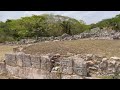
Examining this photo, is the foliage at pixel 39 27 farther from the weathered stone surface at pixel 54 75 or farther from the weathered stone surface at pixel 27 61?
the weathered stone surface at pixel 54 75

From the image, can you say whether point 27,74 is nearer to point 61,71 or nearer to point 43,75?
point 43,75

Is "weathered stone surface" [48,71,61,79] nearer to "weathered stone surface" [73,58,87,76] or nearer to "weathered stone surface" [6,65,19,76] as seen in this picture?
"weathered stone surface" [73,58,87,76]

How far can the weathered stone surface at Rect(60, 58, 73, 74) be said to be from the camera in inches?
401

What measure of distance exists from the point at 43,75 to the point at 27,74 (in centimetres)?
84

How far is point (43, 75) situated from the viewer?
11.3m

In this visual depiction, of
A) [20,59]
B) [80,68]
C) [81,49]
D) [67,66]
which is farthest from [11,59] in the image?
[81,49]

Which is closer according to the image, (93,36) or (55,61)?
(55,61)

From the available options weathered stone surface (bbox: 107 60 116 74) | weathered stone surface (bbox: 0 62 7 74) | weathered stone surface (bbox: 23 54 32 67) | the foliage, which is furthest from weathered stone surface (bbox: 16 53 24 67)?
the foliage

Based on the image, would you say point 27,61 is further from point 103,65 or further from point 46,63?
point 103,65

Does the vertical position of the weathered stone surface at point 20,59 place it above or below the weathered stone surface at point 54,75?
above

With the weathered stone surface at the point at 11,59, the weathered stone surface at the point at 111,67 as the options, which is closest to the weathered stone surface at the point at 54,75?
the weathered stone surface at the point at 111,67

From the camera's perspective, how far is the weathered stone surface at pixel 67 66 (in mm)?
10195
